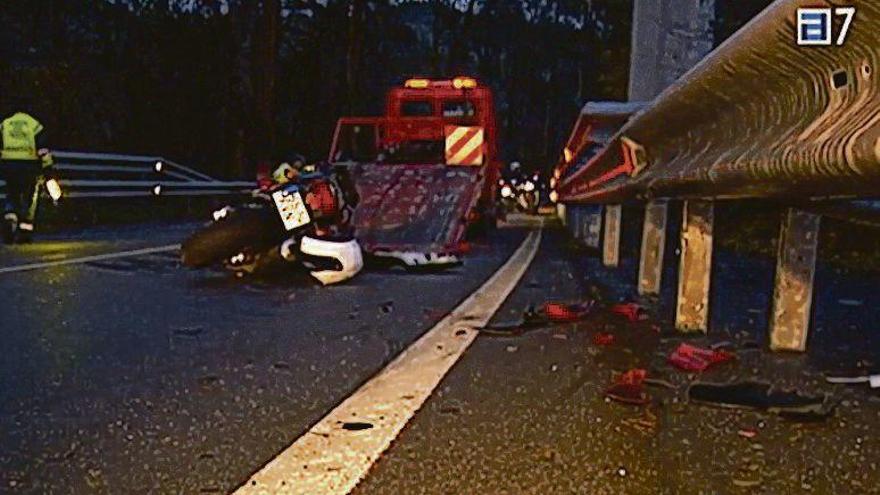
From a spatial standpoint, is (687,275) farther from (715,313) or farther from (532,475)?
(532,475)

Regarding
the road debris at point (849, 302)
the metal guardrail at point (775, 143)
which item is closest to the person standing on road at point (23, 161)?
the metal guardrail at point (775, 143)

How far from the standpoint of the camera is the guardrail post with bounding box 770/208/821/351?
4500 millimetres

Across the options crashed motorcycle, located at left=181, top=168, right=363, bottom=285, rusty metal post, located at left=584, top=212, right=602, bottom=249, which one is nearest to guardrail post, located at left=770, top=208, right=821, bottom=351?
crashed motorcycle, located at left=181, top=168, right=363, bottom=285

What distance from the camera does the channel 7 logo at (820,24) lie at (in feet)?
8.28

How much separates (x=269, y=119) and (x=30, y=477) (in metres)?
30.1

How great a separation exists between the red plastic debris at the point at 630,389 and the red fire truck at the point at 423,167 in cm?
520

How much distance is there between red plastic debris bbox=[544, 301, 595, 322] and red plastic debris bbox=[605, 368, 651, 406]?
1.51m

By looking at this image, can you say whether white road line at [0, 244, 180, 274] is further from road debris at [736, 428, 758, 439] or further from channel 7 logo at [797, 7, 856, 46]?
channel 7 logo at [797, 7, 856, 46]

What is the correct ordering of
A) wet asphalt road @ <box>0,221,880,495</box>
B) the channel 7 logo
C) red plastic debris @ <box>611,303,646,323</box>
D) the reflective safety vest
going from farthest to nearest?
the reflective safety vest → red plastic debris @ <box>611,303,646,323</box> → wet asphalt road @ <box>0,221,880,495</box> → the channel 7 logo

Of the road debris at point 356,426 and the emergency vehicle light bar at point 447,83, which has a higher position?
the emergency vehicle light bar at point 447,83

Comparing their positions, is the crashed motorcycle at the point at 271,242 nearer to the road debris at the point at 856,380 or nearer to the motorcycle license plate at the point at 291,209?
the motorcycle license plate at the point at 291,209

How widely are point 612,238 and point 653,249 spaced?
314cm

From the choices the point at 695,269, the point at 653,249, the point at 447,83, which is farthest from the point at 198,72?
the point at 695,269

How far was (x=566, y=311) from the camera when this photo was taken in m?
5.79
